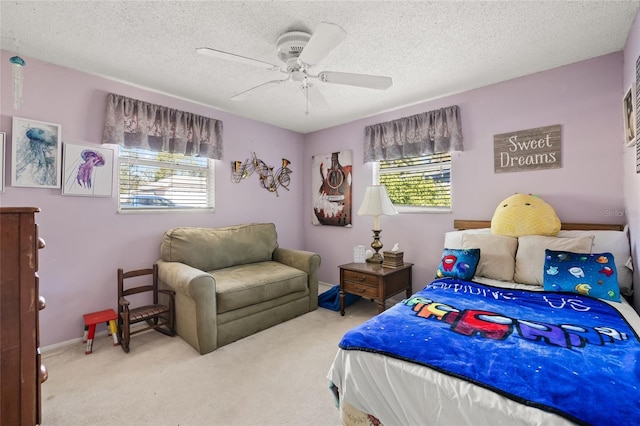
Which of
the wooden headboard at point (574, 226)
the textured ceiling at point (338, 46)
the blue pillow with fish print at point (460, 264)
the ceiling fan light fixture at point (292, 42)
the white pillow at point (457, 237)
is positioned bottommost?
the blue pillow with fish print at point (460, 264)

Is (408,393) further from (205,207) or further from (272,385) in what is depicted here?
(205,207)

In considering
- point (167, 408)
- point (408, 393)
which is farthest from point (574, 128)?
point (167, 408)

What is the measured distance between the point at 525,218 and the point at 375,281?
4.67 ft

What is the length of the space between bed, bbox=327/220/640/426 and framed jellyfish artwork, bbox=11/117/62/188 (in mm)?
2752

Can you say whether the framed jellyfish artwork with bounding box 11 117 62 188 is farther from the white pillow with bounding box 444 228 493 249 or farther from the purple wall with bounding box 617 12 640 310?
the purple wall with bounding box 617 12 640 310

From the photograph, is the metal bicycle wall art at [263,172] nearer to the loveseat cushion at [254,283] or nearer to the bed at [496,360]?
the loveseat cushion at [254,283]

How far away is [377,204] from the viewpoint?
318cm

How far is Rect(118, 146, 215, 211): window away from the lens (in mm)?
2867

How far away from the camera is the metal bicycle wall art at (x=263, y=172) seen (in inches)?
145

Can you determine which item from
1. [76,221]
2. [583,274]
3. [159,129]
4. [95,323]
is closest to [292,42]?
[159,129]

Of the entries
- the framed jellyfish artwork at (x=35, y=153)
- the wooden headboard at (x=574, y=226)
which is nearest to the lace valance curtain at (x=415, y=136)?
the wooden headboard at (x=574, y=226)

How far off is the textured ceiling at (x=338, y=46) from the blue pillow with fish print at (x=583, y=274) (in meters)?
1.57

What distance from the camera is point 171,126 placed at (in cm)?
305

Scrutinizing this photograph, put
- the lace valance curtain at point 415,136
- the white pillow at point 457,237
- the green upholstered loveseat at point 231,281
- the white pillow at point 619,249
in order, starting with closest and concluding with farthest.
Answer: the white pillow at point 619,249 → the green upholstered loveseat at point 231,281 → the white pillow at point 457,237 → the lace valance curtain at point 415,136
